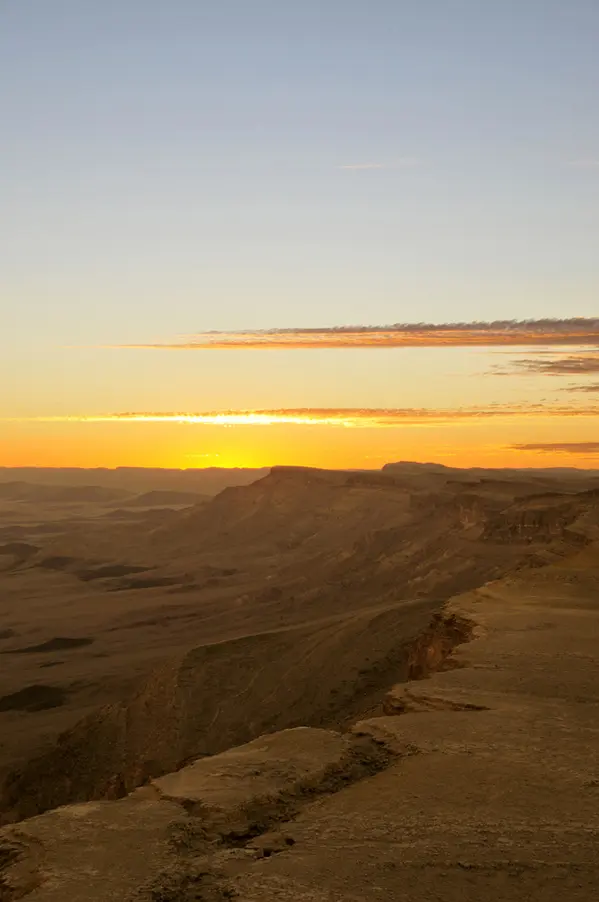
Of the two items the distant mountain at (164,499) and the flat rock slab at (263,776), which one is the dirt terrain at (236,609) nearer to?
the flat rock slab at (263,776)

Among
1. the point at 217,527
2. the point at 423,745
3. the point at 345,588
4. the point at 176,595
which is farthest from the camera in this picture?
the point at 217,527

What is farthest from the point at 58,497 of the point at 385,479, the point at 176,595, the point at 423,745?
the point at 423,745

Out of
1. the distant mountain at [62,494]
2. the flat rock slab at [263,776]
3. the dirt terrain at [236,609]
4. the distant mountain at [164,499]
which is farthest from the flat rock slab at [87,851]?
the distant mountain at [62,494]

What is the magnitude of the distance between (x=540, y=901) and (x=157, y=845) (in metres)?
3.19

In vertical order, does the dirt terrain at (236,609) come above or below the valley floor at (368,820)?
below

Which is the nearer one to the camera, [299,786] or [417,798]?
[417,798]

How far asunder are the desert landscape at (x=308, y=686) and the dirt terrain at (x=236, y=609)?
141 mm

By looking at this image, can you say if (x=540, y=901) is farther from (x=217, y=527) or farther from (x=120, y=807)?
(x=217, y=527)

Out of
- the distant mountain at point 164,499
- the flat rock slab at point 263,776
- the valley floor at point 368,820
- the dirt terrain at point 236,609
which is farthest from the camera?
the distant mountain at point 164,499

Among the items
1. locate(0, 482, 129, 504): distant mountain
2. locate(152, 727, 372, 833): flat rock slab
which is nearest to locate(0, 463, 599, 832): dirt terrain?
locate(152, 727, 372, 833): flat rock slab

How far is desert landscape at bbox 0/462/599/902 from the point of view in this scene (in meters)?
7.44

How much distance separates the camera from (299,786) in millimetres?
8789

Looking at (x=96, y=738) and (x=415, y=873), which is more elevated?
(x=415, y=873)

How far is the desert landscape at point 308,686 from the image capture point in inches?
293
